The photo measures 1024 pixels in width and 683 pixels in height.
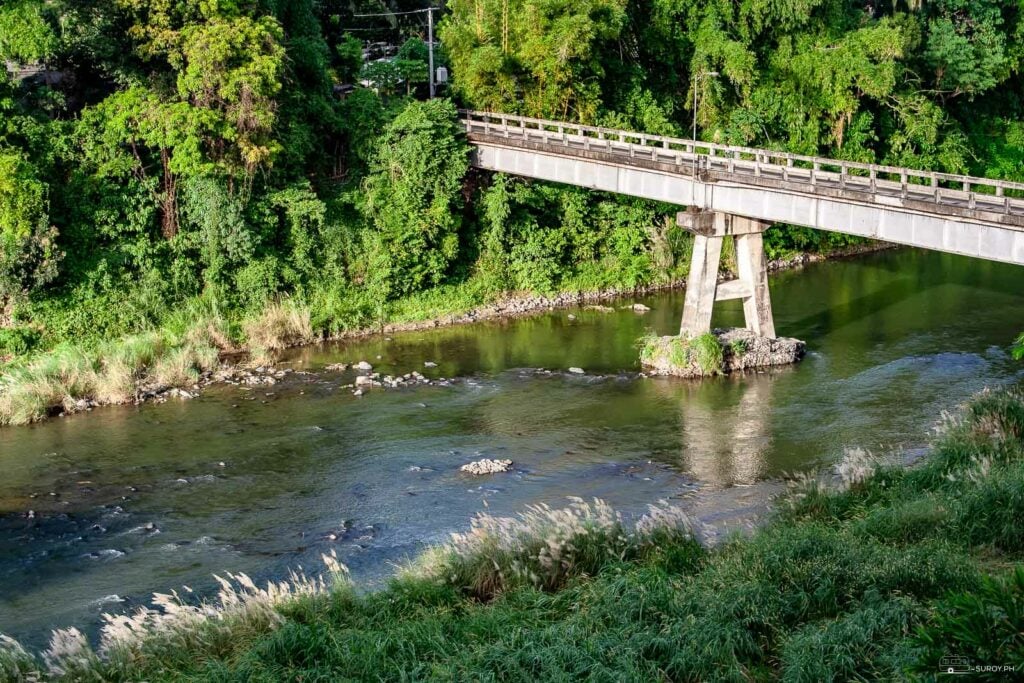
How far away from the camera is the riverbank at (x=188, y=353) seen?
111 feet

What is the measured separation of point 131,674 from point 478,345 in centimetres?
2696

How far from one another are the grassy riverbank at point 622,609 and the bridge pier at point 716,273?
17.4 m

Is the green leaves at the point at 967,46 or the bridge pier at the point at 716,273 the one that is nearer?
the bridge pier at the point at 716,273

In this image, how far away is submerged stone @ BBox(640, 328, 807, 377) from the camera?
118 ft

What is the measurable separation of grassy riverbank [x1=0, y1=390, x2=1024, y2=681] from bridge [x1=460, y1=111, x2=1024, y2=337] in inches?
509

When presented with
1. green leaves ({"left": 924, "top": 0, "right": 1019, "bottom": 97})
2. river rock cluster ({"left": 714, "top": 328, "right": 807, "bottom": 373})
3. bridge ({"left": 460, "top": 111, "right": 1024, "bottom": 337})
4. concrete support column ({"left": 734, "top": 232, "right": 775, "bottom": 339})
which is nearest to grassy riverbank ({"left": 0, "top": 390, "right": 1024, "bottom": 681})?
bridge ({"left": 460, "top": 111, "right": 1024, "bottom": 337})

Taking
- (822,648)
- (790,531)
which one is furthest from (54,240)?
(822,648)

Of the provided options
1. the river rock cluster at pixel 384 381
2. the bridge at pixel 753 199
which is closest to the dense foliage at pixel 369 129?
the bridge at pixel 753 199

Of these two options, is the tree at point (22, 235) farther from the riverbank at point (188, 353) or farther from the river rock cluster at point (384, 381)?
the river rock cluster at point (384, 381)

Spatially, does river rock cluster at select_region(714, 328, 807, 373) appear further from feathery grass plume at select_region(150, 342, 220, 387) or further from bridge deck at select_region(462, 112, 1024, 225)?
feathery grass plume at select_region(150, 342, 220, 387)

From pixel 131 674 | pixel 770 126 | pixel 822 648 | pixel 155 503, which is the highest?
pixel 770 126

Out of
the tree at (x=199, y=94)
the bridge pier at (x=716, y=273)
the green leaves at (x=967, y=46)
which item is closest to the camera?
the bridge pier at (x=716, y=273)

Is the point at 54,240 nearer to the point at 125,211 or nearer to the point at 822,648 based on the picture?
the point at 125,211

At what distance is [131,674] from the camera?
14930 mm
